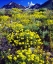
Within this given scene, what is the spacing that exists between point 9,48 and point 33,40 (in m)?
1.07

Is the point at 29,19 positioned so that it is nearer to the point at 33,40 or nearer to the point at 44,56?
the point at 33,40

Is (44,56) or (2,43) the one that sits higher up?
(2,43)


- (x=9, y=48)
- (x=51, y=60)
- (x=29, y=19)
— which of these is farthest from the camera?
(x=29, y=19)

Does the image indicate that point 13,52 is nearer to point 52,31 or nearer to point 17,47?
point 17,47

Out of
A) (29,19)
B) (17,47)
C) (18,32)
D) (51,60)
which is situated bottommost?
(51,60)

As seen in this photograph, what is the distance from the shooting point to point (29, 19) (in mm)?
13867

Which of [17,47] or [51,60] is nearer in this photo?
[51,60]

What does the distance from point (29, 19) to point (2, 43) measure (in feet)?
10.6

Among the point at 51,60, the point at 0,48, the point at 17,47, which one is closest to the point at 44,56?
the point at 51,60

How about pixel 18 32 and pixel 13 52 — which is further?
pixel 18 32

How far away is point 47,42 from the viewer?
35.8ft

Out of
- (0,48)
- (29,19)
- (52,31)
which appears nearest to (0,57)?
(0,48)

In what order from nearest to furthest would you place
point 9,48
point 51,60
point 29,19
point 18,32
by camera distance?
point 51,60, point 9,48, point 18,32, point 29,19

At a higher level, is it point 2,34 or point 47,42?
point 2,34
